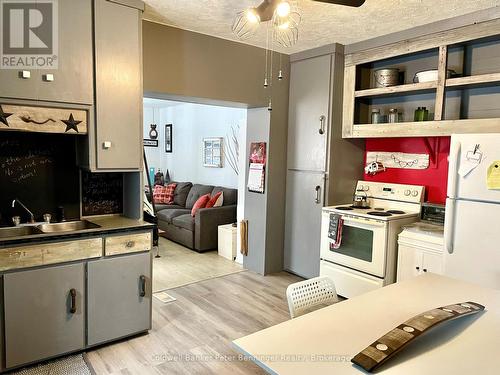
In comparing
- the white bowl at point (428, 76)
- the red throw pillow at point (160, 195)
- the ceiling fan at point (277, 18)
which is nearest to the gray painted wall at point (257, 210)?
the ceiling fan at point (277, 18)

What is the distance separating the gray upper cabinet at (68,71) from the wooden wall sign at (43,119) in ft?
0.24

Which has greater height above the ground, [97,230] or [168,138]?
[168,138]

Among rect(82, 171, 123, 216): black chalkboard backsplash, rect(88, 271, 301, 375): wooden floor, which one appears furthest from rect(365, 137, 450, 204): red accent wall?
rect(82, 171, 123, 216): black chalkboard backsplash

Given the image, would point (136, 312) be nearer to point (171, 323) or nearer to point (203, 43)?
point (171, 323)

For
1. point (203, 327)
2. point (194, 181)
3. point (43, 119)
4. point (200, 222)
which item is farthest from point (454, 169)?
point (194, 181)

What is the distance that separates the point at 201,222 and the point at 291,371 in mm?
4196

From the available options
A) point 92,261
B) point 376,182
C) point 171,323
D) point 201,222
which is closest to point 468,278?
point 376,182

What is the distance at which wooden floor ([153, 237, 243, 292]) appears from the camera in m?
4.23

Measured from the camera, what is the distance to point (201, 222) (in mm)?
5301

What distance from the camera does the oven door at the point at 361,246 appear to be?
334 centimetres

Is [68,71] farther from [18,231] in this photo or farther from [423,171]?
[423,171]

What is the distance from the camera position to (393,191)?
389 centimetres

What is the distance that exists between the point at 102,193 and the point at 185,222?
2.43 meters

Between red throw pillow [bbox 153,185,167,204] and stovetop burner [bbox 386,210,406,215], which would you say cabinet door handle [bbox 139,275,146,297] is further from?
red throw pillow [bbox 153,185,167,204]
